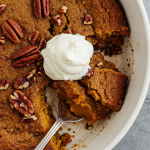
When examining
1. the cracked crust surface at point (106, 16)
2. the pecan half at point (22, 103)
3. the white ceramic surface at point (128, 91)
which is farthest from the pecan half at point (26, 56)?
the cracked crust surface at point (106, 16)

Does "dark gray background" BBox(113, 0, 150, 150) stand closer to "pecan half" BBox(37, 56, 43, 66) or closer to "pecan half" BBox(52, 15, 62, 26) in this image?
"pecan half" BBox(52, 15, 62, 26)

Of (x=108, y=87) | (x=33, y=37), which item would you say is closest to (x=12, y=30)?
(x=33, y=37)

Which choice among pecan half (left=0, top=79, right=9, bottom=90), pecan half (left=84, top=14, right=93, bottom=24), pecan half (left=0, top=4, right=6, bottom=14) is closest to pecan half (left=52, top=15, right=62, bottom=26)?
pecan half (left=84, top=14, right=93, bottom=24)

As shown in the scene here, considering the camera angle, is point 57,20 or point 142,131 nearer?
point 57,20

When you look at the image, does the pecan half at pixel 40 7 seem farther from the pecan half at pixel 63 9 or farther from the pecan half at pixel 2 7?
the pecan half at pixel 2 7

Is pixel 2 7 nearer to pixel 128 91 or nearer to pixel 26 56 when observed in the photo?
pixel 26 56

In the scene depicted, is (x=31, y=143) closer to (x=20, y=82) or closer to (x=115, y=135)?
(x=20, y=82)

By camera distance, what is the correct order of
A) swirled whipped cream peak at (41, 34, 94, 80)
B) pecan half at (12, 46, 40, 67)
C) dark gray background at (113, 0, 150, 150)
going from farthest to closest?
dark gray background at (113, 0, 150, 150) < pecan half at (12, 46, 40, 67) < swirled whipped cream peak at (41, 34, 94, 80)
